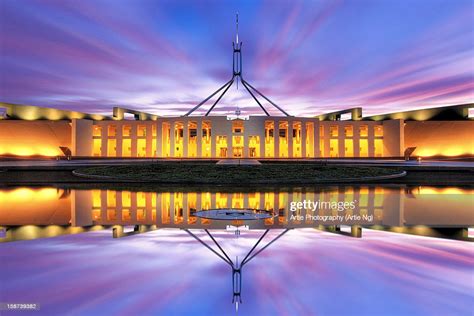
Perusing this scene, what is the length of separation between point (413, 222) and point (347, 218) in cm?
142

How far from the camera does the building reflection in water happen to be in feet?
28.0

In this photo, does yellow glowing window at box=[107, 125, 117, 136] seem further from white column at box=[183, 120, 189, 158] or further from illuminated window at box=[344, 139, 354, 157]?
illuminated window at box=[344, 139, 354, 157]

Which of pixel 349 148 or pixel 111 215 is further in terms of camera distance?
pixel 349 148

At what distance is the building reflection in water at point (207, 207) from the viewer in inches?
336

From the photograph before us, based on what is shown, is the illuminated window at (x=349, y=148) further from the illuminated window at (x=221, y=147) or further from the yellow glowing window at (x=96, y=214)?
the yellow glowing window at (x=96, y=214)

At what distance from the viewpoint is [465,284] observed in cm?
471

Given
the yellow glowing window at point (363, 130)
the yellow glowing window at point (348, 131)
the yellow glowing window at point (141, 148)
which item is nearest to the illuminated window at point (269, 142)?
the yellow glowing window at point (348, 131)

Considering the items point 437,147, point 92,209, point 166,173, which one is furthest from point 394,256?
point 437,147

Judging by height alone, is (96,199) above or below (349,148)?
below

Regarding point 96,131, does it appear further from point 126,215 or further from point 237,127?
point 126,215

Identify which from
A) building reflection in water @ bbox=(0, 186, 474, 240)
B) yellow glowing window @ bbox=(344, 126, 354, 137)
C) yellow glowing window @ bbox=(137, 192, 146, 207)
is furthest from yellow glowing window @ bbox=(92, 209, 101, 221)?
yellow glowing window @ bbox=(344, 126, 354, 137)

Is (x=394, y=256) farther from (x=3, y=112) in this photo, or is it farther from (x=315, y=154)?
(x=3, y=112)

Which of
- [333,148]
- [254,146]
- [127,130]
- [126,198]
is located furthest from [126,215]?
[127,130]

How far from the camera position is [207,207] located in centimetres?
1092
